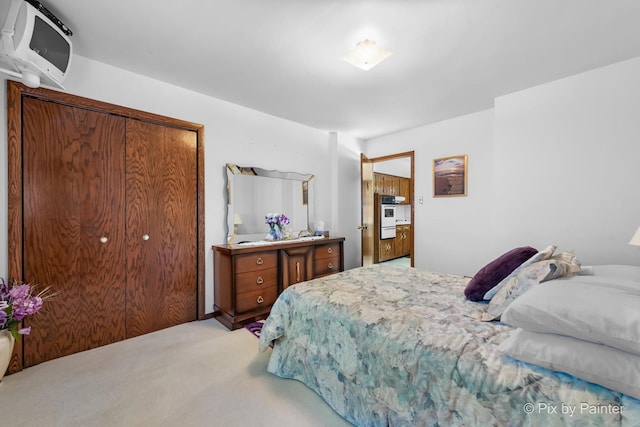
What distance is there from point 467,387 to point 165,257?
274cm

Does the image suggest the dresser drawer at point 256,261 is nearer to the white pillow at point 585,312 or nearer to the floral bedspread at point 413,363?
the floral bedspread at point 413,363

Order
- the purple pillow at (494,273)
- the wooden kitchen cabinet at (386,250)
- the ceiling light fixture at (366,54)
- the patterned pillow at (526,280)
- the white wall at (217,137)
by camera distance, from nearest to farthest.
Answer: the patterned pillow at (526,280) → the purple pillow at (494,273) → the ceiling light fixture at (366,54) → the white wall at (217,137) → the wooden kitchen cabinet at (386,250)

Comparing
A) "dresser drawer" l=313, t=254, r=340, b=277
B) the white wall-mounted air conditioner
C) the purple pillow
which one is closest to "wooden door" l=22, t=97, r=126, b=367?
the white wall-mounted air conditioner

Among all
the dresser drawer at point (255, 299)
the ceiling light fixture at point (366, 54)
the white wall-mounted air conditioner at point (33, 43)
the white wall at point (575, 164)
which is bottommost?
the dresser drawer at point (255, 299)

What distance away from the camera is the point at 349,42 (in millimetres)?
2031

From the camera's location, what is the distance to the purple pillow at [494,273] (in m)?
1.68

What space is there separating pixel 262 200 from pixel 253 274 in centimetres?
100

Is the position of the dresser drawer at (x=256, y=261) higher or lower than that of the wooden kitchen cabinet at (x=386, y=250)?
higher

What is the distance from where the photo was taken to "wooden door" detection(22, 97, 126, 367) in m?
2.05

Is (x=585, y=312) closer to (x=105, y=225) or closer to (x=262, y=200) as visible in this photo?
(x=262, y=200)

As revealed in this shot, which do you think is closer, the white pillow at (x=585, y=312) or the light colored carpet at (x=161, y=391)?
the white pillow at (x=585, y=312)

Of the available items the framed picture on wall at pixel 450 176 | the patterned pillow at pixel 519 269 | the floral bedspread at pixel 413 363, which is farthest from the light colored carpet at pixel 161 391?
the framed picture on wall at pixel 450 176

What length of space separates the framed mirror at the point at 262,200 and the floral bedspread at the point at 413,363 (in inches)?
61.0

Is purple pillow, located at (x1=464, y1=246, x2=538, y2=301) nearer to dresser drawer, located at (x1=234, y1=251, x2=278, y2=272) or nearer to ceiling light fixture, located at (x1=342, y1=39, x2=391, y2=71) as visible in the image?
ceiling light fixture, located at (x1=342, y1=39, x2=391, y2=71)
